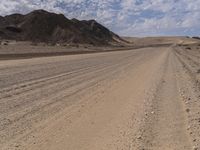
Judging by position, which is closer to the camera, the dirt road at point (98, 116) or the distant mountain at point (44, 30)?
the dirt road at point (98, 116)

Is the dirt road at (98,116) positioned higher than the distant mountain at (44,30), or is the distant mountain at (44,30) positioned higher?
the dirt road at (98,116)

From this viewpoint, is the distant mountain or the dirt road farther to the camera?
the distant mountain

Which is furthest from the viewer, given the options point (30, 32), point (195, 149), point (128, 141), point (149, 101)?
point (30, 32)

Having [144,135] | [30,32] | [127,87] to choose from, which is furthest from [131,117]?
[30,32]

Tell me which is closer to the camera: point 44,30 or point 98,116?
point 98,116

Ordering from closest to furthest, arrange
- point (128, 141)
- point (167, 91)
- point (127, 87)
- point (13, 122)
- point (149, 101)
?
point (128, 141) < point (13, 122) < point (149, 101) < point (167, 91) < point (127, 87)

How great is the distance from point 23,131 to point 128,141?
2497 millimetres

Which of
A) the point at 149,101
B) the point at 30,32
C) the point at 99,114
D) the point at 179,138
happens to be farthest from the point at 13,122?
the point at 30,32

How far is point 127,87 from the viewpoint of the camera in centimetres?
1828

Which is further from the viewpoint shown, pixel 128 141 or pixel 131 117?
pixel 131 117

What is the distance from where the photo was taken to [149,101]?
14.0 m

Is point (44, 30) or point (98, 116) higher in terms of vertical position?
point (98, 116)

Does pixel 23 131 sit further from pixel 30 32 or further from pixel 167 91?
pixel 30 32

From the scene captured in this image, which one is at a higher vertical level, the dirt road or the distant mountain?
the dirt road
